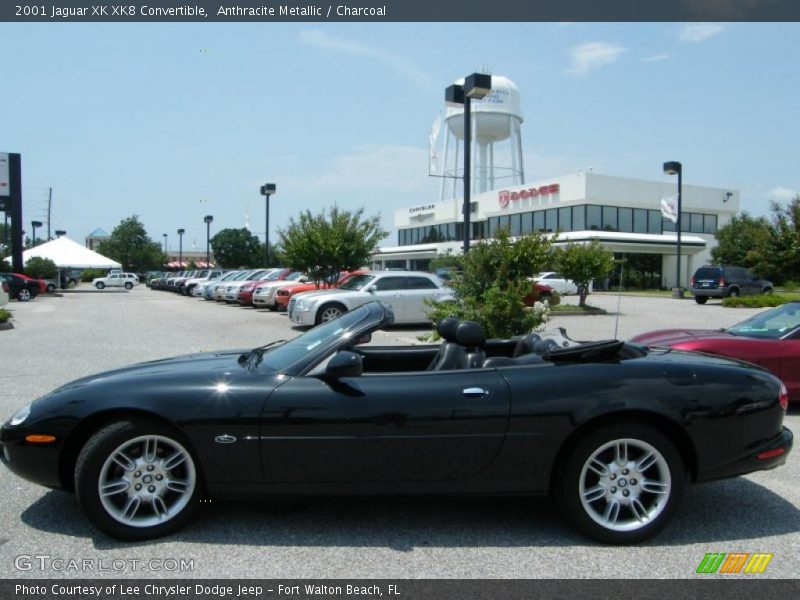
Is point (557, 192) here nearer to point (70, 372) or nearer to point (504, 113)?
point (504, 113)

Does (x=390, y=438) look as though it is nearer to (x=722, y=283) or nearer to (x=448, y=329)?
(x=448, y=329)

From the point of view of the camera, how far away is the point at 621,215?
52281mm

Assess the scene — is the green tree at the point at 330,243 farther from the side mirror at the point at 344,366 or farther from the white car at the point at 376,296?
the side mirror at the point at 344,366

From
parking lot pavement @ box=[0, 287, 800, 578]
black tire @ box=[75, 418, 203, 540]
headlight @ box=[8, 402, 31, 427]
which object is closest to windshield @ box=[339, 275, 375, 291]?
parking lot pavement @ box=[0, 287, 800, 578]

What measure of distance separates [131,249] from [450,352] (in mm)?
96610

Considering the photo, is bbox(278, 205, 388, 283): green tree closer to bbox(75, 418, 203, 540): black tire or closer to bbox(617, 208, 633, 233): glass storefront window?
bbox(75, 418, 203, 540): black tire

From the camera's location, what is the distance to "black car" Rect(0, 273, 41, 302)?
30.7 m

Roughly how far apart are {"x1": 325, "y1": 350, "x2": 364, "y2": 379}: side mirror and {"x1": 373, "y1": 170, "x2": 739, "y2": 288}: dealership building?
4264 centimetres

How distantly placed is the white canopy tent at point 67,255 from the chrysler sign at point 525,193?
1228 inches

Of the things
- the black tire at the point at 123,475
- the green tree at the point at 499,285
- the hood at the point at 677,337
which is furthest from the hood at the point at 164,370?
the green tree at the point at 499,285

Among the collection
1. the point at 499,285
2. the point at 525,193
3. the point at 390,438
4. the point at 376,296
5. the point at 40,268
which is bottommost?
the point at 390,438

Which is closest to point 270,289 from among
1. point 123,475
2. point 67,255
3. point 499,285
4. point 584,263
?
point 584,263

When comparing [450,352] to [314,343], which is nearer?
[314,343]

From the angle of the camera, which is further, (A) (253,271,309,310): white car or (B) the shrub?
(A) (253,271,309,310): white car
